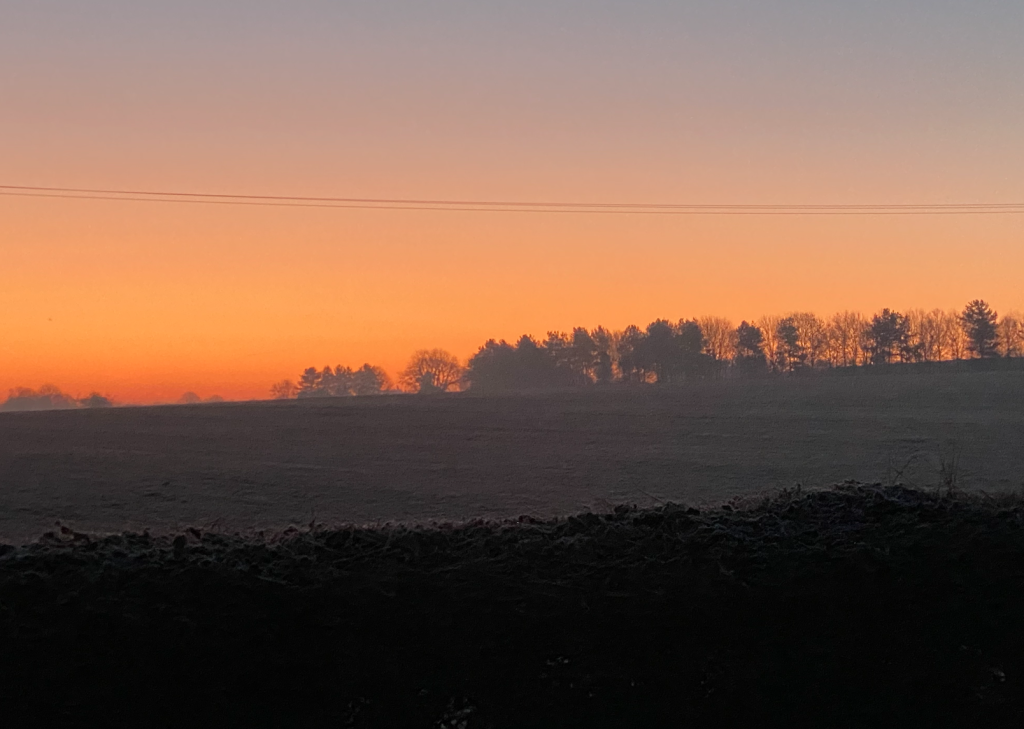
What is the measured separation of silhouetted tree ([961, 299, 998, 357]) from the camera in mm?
76500

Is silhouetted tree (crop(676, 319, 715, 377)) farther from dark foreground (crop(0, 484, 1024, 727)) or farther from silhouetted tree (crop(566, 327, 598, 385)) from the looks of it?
dark foreground (crop(0, 484, 1024, 727))

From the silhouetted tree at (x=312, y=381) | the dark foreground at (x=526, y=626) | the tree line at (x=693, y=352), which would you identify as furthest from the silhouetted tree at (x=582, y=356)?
the dark foreground at (x=526, y=626)

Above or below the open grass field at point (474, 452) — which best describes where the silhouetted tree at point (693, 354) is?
above

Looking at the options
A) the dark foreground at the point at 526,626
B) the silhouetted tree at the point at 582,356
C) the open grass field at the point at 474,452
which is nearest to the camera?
the dark foreground at the point at 526,626

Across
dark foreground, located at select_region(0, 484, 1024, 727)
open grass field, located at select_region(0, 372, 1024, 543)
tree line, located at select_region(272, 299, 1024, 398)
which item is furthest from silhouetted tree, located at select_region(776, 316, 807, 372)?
dark foreground, located at select_region(0, 484, 1024, 727)

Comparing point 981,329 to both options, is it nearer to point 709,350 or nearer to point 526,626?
point 709,350

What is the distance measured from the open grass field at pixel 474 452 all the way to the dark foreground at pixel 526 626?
34.5 ft

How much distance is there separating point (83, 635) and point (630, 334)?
88695 mm

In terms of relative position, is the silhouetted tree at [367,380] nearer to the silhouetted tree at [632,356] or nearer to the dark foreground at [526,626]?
the silhouetted tree at [632,356]

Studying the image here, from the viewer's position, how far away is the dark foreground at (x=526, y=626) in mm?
3643

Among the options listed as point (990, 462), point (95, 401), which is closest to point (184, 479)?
point (990, 462)

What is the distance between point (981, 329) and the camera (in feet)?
252

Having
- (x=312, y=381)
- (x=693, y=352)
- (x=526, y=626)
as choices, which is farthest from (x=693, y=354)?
(x=526, y=626)

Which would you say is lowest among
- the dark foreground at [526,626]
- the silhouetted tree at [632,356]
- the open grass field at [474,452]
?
the open grass field at [474,452]
